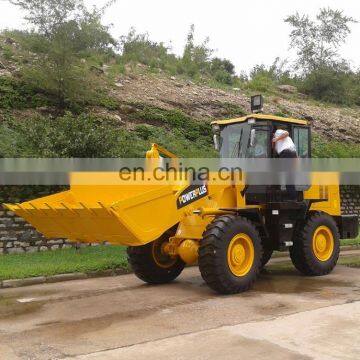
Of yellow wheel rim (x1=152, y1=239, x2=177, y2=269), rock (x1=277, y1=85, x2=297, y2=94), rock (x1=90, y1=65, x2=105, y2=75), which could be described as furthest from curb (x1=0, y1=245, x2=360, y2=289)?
rock (x1=277, y1=85, x2=297, y2=94)

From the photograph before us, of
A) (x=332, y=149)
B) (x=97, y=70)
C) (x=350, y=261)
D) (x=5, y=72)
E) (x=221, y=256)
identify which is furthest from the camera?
(x=97, y=70)

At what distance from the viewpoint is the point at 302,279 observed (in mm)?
9586

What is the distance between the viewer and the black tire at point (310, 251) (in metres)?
9.51

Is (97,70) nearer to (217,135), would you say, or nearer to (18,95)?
(18,95)

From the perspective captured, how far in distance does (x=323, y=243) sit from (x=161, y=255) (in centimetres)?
322

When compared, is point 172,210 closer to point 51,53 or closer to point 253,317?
point 253,317

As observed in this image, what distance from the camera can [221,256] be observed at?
25.6ft

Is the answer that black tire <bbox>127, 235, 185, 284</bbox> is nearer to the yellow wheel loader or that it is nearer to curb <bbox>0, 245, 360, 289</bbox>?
the yellow wheel loader

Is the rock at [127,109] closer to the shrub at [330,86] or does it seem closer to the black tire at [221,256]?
the black tire at [221,256]

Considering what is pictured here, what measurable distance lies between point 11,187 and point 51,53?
7.28m

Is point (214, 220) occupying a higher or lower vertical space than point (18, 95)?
lower

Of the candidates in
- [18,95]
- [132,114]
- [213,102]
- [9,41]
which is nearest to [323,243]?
[132,114]

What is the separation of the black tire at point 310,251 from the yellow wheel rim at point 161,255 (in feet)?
7.63

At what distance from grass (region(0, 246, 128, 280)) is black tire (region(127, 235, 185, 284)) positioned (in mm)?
1606
